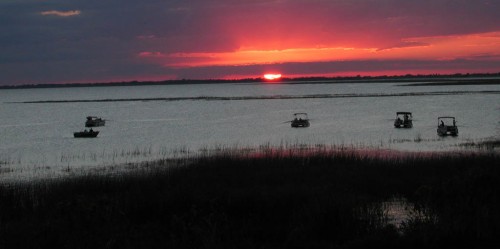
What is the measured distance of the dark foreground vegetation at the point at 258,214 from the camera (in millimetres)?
12734

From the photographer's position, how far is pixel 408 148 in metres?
42.5

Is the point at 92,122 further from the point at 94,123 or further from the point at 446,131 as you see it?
the point at 446,131

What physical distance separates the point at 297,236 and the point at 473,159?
673 inches

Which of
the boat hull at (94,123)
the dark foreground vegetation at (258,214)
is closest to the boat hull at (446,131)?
the dark foreground vegetation at (258,214)

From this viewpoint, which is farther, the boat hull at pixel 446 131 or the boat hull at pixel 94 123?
the boat hull at pixel 94 123

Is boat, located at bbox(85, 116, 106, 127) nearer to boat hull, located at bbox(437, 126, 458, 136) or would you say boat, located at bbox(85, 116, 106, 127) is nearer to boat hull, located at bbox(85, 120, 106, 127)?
boat hull, located at bbox(85, 120, 106, 127)

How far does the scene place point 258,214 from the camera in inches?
664

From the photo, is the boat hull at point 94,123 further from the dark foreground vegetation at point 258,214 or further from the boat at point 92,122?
the dark foreground vegetation at point 258,214

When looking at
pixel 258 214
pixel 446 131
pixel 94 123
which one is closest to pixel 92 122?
pixel 94 123

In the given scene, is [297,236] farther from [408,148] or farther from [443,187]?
[408,148]

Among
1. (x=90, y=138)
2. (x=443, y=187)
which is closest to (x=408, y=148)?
(x=443, y=187)

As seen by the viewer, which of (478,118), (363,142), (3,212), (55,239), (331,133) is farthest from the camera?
(478,118)

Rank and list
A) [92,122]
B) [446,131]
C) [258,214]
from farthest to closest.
→ [92,122]
[446,131]
[258,214]

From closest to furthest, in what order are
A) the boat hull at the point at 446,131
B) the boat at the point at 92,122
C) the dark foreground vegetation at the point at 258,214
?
the dark foreground vegetation at the point at 258,214 < the boat hull at the point at 446,131 < the boat at the point at 92,122
